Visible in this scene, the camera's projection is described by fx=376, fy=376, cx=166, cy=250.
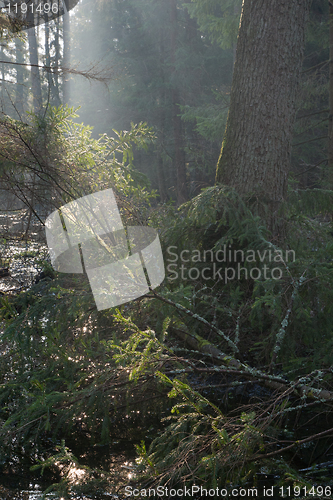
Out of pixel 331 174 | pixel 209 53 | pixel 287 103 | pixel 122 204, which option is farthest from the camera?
pixel 209 53

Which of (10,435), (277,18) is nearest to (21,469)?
(10,435)

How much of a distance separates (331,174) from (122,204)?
5.56 m

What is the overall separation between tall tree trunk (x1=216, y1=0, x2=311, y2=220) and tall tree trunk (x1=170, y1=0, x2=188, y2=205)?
13.2 metres

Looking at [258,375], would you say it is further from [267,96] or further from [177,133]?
[177,133]

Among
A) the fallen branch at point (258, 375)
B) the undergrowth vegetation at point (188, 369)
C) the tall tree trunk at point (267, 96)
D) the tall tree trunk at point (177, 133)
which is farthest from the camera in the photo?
the tall tree trunk at point (177, 133)

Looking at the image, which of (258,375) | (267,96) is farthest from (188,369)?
(267,96)

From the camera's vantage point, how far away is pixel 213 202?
4.48 m

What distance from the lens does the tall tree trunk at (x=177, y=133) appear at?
19094 millimetres

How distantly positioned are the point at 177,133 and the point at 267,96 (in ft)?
49.9

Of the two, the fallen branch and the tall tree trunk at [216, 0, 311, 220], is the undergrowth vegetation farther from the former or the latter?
the tall tree trunk at [216, 0, 311, 220]

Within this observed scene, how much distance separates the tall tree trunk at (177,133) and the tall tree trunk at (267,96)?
1320 centimetres

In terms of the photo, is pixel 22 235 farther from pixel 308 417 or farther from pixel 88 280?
pixel 308 417

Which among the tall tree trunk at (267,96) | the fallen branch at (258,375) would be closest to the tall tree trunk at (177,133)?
the tall tree trunk at (267,96)

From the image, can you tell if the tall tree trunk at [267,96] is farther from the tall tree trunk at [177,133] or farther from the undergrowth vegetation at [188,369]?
the tall tree trunk at [177,133]
